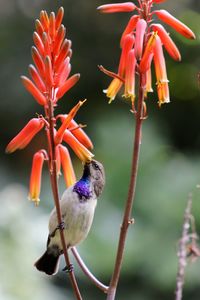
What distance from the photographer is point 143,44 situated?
2.56 meters

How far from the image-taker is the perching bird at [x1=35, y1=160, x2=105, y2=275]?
3.35 m

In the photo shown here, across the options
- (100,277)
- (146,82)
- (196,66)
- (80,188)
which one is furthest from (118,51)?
(146,82)

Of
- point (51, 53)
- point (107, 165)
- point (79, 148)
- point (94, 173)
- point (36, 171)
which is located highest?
point (51, 53)

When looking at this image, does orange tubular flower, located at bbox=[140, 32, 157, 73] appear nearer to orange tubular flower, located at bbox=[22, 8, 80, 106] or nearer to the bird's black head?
orange tubular flower, located at bbox=[22, 8, 80, 106]

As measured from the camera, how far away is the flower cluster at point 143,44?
8.29 ft

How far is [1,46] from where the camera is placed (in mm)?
8625

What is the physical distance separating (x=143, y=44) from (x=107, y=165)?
443 centimetres

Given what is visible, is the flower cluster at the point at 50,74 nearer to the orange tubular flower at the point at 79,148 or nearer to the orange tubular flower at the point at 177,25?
the orange tubular flower at the point at 79,148

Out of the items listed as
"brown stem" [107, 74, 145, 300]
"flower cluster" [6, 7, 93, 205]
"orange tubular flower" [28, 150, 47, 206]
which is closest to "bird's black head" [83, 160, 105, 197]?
"orange tubular flower" [28, 150, 47, 206]

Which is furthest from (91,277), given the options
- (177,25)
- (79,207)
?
(177,25)

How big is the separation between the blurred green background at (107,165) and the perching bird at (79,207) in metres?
1.45

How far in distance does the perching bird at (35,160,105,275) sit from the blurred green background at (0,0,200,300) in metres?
1.45

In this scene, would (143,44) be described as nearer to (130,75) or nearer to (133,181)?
(130,75)

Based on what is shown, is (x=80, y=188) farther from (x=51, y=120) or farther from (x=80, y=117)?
(x=80, y=117)
